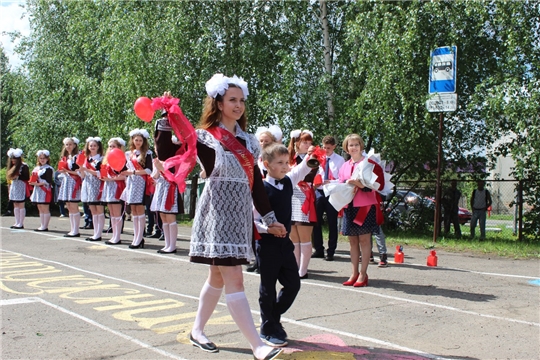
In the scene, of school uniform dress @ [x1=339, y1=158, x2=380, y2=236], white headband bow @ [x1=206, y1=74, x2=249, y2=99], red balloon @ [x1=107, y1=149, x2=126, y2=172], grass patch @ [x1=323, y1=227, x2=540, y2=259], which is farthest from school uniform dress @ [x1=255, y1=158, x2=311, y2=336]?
grass patch @ [x1=323, y1=227, x2=540, y2=259]

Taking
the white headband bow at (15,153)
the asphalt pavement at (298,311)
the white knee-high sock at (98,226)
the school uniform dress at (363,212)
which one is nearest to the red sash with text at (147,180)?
the white knee-high sock at (98,226)

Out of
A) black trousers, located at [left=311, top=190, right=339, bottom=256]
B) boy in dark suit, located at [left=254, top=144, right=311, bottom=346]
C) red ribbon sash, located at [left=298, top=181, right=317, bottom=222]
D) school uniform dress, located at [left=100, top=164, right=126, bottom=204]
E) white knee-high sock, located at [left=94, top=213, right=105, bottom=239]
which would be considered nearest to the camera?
boy in dark suit, located at [left=254, top=144, right=311, bottom=346]

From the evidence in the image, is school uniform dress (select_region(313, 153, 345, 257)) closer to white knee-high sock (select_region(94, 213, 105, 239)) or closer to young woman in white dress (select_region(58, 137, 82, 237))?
white knee-high sock (select_region(94, 213, 105, 239))

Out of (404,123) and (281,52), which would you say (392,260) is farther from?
(281,52)

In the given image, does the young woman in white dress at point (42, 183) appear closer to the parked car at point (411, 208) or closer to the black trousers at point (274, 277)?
the parked car at point (411, 208)

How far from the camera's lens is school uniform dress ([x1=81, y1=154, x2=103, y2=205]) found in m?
12.2

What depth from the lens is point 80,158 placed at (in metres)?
12.4

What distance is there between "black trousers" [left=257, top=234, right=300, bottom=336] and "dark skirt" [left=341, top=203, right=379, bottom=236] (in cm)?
236

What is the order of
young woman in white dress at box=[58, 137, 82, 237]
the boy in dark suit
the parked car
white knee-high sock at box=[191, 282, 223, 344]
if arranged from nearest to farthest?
white knee-high sock at box=[191, 282, 223, 344], the boy in dark suit, young woman in white dress at box=[58, 137, 82, 237], the parked car

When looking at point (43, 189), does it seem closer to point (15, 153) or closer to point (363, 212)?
point (15, 153)

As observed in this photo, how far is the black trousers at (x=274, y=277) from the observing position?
482 cm

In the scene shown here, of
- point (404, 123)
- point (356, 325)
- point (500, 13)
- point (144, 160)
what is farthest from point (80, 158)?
point (500, 13)


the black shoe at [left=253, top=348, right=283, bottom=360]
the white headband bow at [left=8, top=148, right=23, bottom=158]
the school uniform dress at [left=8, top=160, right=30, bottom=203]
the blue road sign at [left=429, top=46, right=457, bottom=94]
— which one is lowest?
the black shoe at [left=253, top=348, right=283, bottom=360]

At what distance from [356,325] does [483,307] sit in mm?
1752
